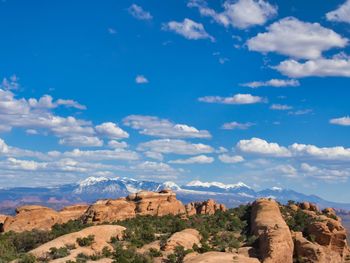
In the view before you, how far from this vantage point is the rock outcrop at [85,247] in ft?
207

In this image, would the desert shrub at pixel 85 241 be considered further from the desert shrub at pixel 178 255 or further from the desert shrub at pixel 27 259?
the desert shrub at pixel 178 255

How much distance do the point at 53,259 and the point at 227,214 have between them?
1974 inches

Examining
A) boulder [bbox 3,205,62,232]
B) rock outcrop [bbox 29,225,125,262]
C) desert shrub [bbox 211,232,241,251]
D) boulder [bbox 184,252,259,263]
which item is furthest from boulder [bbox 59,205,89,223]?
boulder [bbox 184,252,259,263]

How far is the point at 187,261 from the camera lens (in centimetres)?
5675

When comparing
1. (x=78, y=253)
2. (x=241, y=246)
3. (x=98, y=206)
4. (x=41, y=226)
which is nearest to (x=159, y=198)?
(x=98, y=206)

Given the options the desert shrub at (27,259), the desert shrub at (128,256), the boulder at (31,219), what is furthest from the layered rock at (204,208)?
the desert shrub at (27,259)

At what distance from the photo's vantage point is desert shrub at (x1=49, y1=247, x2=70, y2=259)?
61.4 m

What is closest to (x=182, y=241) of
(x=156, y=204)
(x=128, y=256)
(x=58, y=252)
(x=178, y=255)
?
(x=178, y=255)

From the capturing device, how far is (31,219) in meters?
94.5

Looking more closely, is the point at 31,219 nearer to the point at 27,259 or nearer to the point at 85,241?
the point at 85,241

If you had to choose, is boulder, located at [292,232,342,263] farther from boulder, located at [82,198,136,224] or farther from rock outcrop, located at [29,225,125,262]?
boulder, located at [82,198,136,224]

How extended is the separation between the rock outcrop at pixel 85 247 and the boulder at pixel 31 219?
2338 centimetres

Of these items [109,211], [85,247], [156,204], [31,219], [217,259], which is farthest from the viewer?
[156,204]

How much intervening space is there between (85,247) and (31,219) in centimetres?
3167
